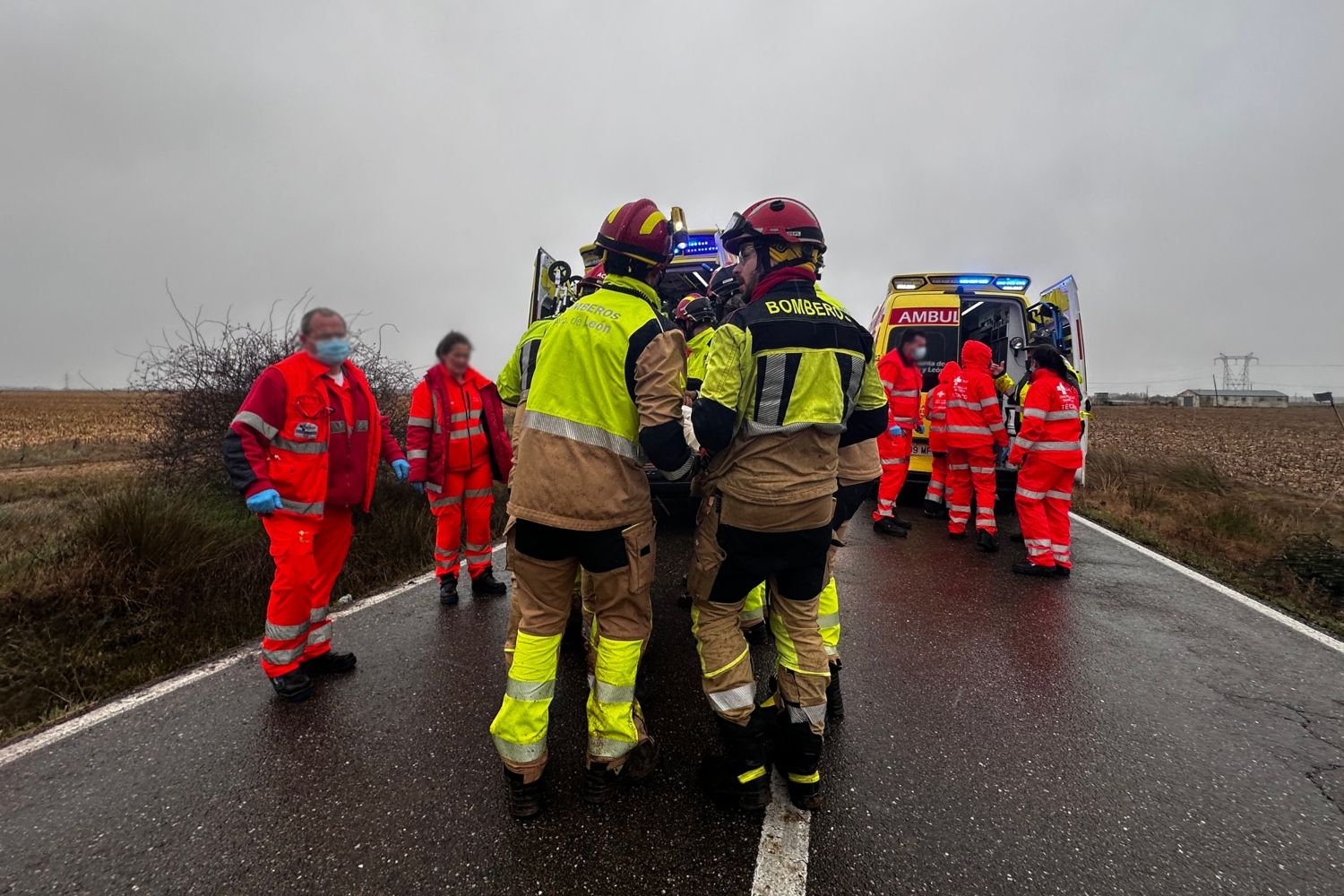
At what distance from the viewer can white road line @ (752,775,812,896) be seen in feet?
5.60

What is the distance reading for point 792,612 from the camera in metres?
2.26

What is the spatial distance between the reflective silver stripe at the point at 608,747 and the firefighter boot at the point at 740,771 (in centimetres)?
33

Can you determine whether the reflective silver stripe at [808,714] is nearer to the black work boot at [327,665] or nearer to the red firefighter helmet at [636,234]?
the red firefighter helmet at [636,234]

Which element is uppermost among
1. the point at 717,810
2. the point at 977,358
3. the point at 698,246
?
the point at 698,246

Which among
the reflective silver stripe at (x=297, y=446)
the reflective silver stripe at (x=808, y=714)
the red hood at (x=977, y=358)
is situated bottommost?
the reflective silver stripe at (x=808, y=714)

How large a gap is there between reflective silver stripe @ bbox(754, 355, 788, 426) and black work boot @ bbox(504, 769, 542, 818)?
161cm

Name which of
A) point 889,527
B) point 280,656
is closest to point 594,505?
point 280,656

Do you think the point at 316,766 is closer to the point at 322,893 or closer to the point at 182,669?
the point at 322,893

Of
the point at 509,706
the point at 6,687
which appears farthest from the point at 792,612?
the point at 6,687

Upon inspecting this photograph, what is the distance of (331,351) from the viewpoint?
2.98 metres

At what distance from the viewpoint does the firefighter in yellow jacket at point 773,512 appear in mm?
2107

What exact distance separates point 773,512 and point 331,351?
2483 mm

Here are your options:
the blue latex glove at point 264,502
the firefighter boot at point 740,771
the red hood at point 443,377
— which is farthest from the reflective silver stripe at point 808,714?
the red hood at point 443,377

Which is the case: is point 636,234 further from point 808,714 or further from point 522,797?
point 522,797
